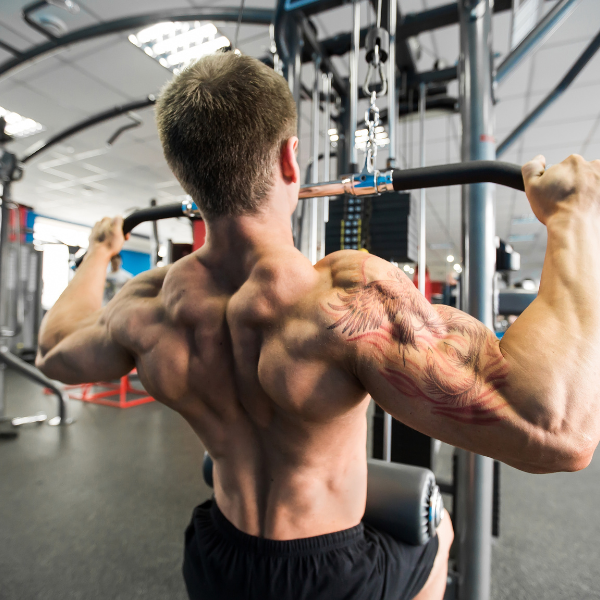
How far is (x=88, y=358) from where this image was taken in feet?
3.00

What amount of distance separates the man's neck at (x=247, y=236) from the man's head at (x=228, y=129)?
2 centimetres

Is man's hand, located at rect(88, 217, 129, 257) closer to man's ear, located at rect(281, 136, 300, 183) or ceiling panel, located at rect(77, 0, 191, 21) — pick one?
man's ear, located at rect(281, 136, 300, 183)

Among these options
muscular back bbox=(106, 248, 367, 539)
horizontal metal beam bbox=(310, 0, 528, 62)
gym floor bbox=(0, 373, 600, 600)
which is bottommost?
gym floor bbox=(0, 373, 600, 600)

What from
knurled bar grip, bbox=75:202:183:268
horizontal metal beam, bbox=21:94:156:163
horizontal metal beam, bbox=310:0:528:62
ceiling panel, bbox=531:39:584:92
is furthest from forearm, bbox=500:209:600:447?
ceiling panel, bbox=531:39:584:92

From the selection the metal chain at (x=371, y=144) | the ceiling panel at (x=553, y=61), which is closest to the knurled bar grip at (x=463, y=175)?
the metal chain at (x=371, y=144)

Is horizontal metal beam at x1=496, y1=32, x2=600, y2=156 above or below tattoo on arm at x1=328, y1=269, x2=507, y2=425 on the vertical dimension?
above

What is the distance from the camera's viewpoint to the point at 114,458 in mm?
2859

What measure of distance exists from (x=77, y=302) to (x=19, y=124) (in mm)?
4856

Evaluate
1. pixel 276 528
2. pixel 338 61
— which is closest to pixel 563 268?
pixel 276 528

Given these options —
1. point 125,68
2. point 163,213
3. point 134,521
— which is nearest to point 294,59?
point 163,213

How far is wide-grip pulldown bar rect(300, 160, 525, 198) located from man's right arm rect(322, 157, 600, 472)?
146 mm

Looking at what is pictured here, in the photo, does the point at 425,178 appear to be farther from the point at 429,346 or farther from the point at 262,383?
the point at 262,383

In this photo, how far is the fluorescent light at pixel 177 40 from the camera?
2.89 meters

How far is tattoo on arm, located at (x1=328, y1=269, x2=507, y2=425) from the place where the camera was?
542mm
